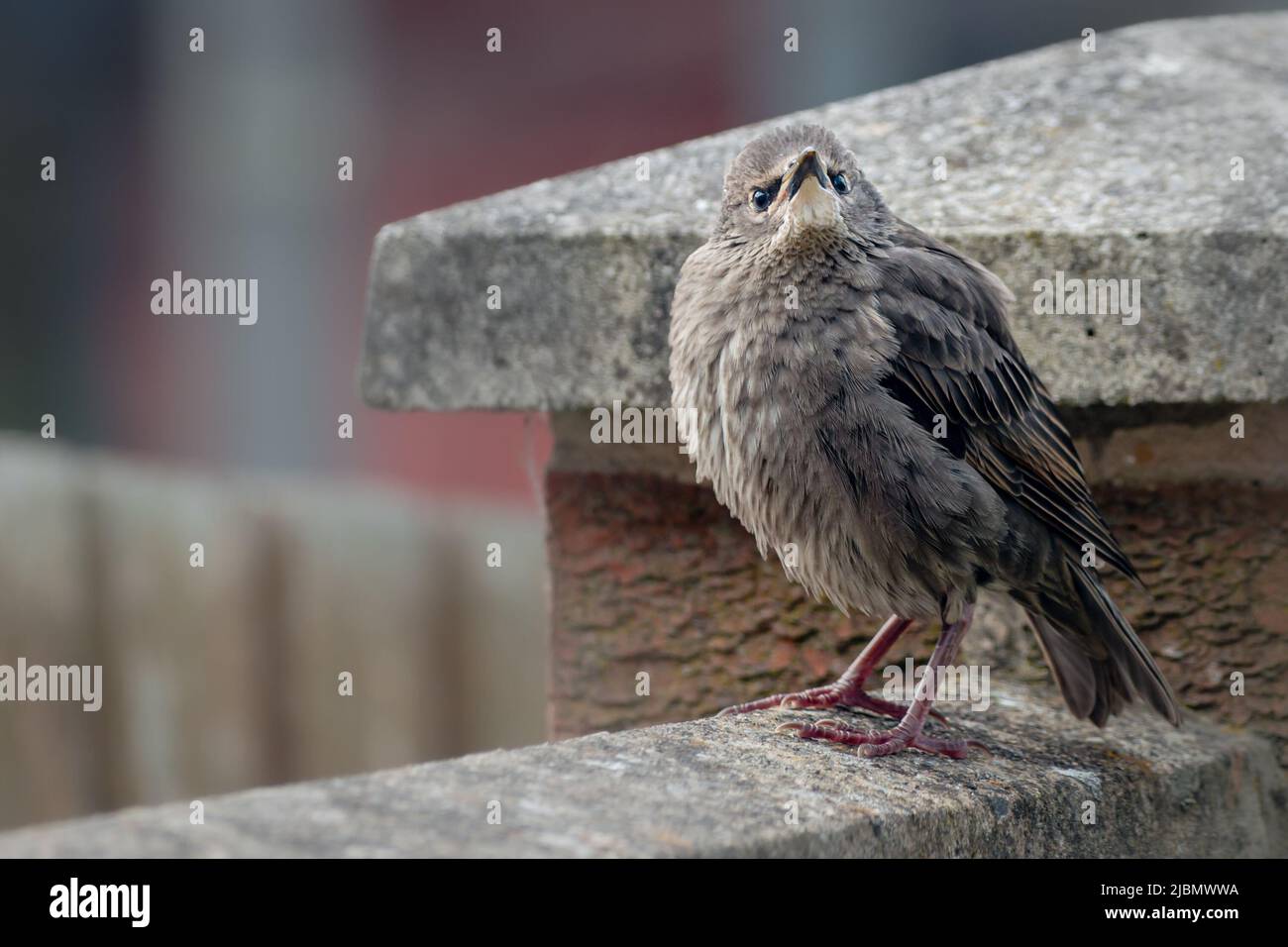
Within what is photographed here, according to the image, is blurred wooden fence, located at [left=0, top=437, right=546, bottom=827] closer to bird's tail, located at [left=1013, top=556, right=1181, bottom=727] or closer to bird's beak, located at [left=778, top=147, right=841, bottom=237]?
bird's tail, located at [left=1013, top=556, right=1181, bottom=727]

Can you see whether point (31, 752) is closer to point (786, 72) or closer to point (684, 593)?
point (684, 593)

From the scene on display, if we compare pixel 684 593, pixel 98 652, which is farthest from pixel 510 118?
pixel 684 593

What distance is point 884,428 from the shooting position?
10.2ft

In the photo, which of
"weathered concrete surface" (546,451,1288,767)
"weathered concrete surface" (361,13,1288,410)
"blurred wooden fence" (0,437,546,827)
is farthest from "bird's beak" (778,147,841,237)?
"blurred wooden fence" (0,437,546,827)

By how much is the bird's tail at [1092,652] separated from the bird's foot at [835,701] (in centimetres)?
29

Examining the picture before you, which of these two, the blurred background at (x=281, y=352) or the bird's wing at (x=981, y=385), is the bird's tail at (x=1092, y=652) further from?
the blurred background at (x=281, y=352)

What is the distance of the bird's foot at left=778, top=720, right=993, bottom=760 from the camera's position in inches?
119

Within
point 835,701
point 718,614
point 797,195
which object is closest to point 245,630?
point 718,614

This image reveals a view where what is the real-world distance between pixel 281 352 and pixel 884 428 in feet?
28.0

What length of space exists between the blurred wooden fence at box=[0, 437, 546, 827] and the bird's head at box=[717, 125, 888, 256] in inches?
129

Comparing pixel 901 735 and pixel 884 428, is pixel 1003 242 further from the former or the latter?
pixel 901 735

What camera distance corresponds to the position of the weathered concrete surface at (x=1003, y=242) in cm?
313

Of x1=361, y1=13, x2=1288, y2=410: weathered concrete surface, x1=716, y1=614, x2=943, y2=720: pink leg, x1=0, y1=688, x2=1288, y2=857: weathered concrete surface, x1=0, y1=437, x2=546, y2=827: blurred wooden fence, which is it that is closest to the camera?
x1=0, y1=688, x2=1288, y2=857: weathered concrete surface

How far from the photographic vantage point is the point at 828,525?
10.4 ft
